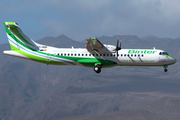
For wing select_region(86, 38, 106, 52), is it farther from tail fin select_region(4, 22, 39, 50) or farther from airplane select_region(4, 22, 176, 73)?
tail fin select_region(4, 22, 39, 50)

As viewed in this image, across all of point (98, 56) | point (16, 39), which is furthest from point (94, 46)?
point (16, 39)

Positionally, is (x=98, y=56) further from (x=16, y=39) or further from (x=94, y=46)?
(x=16, y=39)

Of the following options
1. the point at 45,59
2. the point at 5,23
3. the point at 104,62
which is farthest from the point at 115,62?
the point at 5,23

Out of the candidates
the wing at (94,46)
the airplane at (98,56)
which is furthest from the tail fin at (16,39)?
the wing at (94,46)

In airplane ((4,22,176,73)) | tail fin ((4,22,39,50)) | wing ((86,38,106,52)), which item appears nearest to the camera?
wing ((86,38,106,52))

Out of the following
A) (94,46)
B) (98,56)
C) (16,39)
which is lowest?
(98,56)

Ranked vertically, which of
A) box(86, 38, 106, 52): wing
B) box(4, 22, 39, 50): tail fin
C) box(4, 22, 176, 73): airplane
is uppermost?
box(4, 22, 39, 50): tail fin

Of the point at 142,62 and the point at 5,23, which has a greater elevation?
the point at 5,23

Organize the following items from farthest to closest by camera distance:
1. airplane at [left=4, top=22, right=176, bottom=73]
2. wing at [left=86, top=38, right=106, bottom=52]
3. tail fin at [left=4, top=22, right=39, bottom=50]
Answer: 1. tail fin at [left=4, top=22, right=39, bottom=50]
2. airplane at [left=4, top=22, right=176, bottom=73]
3. wing at [left=86, top=38, right=106, bottom=52]

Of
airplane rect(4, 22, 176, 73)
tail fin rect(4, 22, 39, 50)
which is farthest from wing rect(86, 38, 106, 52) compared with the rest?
tail fin rect(4, 22, 39, 50)

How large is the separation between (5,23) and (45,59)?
9349 millimetres

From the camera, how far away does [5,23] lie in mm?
53125

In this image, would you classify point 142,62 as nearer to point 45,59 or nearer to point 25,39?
point 45,59

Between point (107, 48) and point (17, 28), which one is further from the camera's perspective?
point (17, 28)
